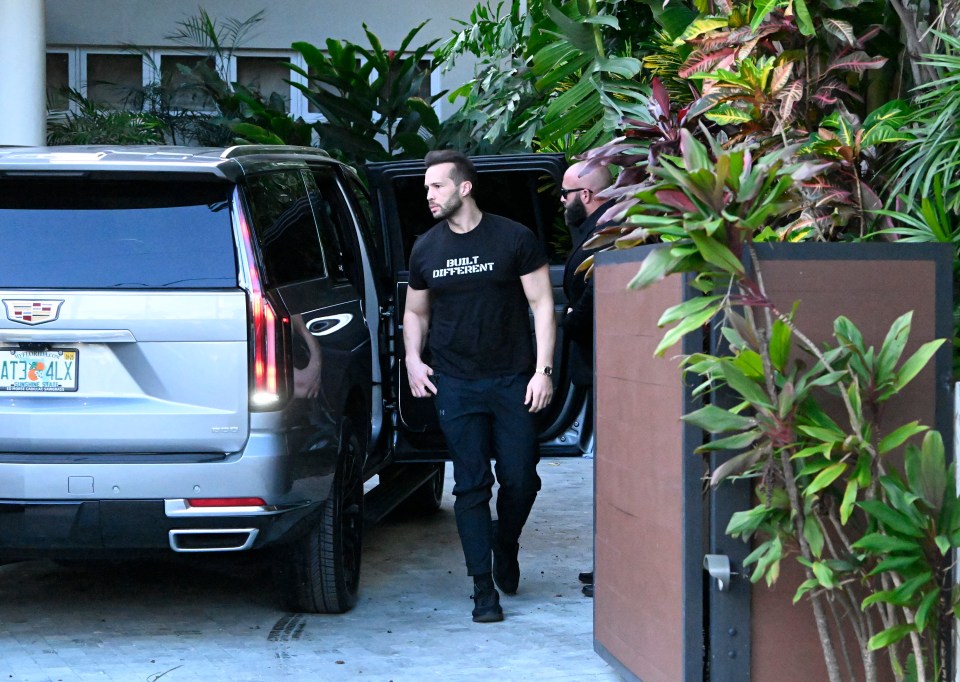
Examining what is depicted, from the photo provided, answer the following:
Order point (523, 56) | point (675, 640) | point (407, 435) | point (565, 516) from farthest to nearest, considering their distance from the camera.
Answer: point (523, 56) < point (565, 516) < point (407, 435) < point (675, 640)

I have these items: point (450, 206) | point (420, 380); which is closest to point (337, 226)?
point (450, 206)

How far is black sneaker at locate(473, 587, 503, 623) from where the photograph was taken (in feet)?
17.8

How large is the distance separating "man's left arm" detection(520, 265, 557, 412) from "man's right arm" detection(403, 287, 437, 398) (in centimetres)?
44

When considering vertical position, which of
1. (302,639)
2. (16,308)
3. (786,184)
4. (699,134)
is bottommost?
(302,639)

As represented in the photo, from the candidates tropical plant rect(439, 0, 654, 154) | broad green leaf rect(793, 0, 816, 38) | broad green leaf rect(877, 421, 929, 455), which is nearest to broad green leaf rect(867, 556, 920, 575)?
broad green leaf rect(877, 421, 929, 455)

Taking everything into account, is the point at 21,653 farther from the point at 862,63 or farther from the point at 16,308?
the point at 862,63

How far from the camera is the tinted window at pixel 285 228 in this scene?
499 centimetres

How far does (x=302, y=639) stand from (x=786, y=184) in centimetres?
297

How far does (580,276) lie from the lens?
5.91m

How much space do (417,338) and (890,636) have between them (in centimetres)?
294

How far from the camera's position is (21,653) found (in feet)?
16.2

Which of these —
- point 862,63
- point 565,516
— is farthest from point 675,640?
point 565,516

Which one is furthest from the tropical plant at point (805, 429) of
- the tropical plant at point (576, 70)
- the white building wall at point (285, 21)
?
the white building wall at point (285, 21)

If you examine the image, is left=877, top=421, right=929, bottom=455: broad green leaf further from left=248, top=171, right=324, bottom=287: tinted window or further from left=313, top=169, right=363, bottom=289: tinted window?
left=313, top=169, right=363, bottom=289: tinted window
